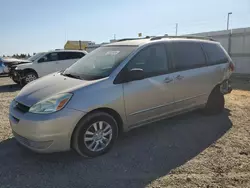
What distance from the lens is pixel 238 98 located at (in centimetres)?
765

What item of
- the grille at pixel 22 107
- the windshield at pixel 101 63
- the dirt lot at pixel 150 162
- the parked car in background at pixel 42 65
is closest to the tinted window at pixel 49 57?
the parked car in background at pixel 42 65

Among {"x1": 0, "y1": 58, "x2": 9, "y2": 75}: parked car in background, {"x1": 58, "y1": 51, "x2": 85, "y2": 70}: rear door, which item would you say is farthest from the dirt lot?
{"x1": 0, "y1": 58, "x2": 9, "y2": 75}: parked car in background

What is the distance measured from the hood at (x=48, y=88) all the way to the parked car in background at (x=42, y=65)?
768 cm

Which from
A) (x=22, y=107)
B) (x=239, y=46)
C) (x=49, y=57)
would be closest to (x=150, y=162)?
(x=22, y=107)

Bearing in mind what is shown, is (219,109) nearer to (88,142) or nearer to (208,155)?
(208,155)

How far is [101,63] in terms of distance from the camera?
427 centimetres

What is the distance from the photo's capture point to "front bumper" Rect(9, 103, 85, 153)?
325cm

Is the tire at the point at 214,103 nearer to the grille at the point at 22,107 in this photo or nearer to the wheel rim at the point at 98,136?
the wheel rim at the point at 98,136

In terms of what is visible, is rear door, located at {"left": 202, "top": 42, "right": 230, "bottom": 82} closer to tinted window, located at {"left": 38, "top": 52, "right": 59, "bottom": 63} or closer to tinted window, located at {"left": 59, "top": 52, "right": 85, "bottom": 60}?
tinted window, located at {"left": 59, "top": 52, "right": 85, "bottom": 60}

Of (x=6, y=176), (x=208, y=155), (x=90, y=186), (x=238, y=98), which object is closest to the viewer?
(x=90, y=186)

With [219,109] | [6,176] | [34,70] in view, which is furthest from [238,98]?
[34,70]

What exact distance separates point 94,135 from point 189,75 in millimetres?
2287

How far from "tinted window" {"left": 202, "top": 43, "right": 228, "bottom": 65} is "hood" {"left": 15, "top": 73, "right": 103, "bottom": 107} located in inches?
116

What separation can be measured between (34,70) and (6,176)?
8.86m
